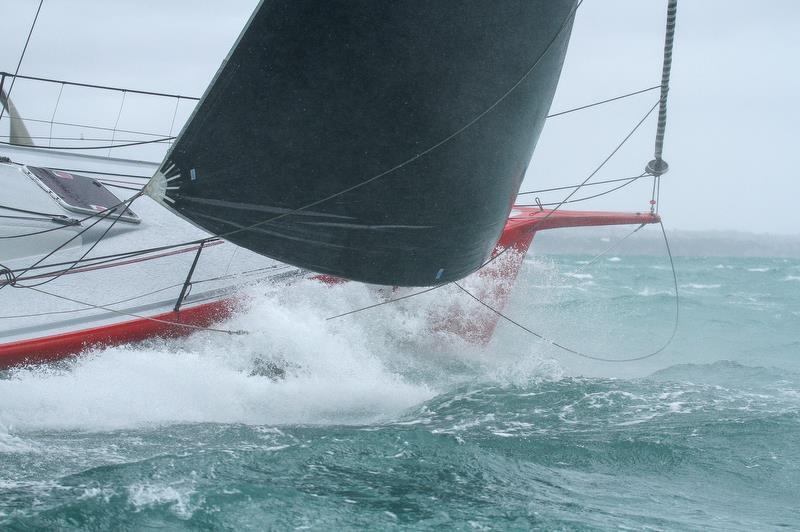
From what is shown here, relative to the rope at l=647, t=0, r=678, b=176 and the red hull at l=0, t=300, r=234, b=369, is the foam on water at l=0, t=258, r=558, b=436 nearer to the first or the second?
the red hull at l=0, t=300, r=234, b=369

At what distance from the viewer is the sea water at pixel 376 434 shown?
13.4ft

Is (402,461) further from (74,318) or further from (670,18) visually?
(670,18)

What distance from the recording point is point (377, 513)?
4.02m

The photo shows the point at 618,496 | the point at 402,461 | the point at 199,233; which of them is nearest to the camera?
the point at 618,496

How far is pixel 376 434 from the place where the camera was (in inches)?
216

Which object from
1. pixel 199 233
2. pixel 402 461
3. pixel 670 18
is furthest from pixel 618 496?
pixel 199 233

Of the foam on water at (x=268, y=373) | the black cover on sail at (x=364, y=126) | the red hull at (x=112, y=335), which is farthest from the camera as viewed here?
the red hull at (x=112, y=335)

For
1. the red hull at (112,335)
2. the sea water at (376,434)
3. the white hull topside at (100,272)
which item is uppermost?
the white hull topside at (100,272)

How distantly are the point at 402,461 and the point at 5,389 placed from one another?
3055mm

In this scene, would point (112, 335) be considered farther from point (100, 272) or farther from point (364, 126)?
point (364, 126)

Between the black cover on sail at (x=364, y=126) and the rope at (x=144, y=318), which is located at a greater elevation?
the black cover on sail at (x=364, y=126)

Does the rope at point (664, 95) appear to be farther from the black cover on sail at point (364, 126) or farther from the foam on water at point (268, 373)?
the foam on water at point (268, 373)

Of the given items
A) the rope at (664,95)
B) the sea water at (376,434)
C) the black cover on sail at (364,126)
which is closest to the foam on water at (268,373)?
the sea water at (376,434)

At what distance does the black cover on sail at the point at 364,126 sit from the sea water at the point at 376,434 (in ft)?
4.33
